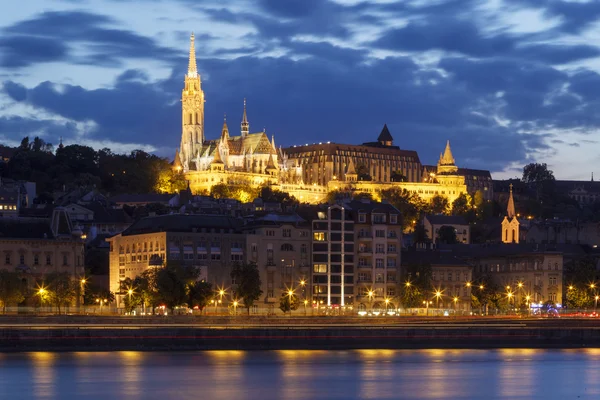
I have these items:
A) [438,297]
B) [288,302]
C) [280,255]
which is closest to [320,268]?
[280,255]

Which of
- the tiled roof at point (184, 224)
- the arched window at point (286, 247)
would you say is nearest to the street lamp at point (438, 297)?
the arched window at point (286, 247)

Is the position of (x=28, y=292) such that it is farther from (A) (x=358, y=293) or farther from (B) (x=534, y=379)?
(B) (x=534, y=379)

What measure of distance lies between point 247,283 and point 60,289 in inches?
645

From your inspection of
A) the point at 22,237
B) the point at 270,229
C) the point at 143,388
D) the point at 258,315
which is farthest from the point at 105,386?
the point at 270,229

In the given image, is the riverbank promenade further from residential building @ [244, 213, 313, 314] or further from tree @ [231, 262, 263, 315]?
residential building @ [244, 213, 313, 314]

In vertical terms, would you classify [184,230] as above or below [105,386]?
above

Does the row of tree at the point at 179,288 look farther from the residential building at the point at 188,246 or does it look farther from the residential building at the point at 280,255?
the residential building at the point at 280,255

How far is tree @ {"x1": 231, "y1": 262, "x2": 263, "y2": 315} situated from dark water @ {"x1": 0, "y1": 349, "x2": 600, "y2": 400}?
2757 cm

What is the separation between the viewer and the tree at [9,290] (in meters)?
126

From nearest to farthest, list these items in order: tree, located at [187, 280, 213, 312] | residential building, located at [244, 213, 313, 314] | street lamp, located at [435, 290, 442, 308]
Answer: tree, located at [187, 280, 213, 312]
residential building, located at [244, 213, 313, 314]
street lamp, located at [435, 290, 442, 308]

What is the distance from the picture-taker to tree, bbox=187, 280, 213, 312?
421 ft

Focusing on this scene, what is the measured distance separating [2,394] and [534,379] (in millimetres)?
31555

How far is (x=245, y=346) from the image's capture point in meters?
108

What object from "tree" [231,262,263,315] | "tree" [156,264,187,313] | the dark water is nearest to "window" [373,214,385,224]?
"tree" [231,262,263,315]
